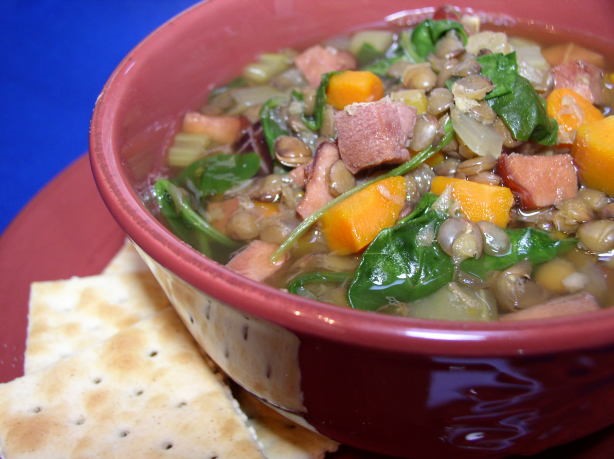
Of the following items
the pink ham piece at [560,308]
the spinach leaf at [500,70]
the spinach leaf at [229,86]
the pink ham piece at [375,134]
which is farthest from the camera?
the spinach leaf at [229,86]

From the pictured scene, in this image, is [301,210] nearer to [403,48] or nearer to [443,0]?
[403,48]

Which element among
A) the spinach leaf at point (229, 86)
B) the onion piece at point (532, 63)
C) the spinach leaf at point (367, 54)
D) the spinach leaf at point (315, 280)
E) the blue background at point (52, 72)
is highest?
the onion piece at point (532, 63)

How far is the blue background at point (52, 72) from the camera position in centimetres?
400

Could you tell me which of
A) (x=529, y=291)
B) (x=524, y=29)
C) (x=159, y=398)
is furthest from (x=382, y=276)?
(x=524, y=29)

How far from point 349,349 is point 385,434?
410mm

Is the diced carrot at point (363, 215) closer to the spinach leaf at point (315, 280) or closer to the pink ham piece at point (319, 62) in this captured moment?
the spinach leaf at point (315, 280)

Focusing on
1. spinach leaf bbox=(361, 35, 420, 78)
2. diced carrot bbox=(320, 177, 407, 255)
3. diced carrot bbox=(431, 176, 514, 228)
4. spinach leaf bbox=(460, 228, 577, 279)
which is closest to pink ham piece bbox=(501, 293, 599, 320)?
spinach leaf bbox=(460, 228, 577, 279)

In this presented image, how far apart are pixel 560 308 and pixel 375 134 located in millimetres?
680

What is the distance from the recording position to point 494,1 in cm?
300

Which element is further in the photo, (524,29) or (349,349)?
(524,29)

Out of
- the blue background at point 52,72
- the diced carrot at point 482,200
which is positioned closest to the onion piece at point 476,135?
the diced carrot at point 482,200

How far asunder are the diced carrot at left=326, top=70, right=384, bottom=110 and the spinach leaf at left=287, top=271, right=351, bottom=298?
0.70m

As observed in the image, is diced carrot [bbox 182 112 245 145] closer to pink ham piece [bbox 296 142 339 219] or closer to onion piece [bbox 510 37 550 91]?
pink ham piece [bbox 296 142 339 219]

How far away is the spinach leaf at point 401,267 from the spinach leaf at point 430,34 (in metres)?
1.02
